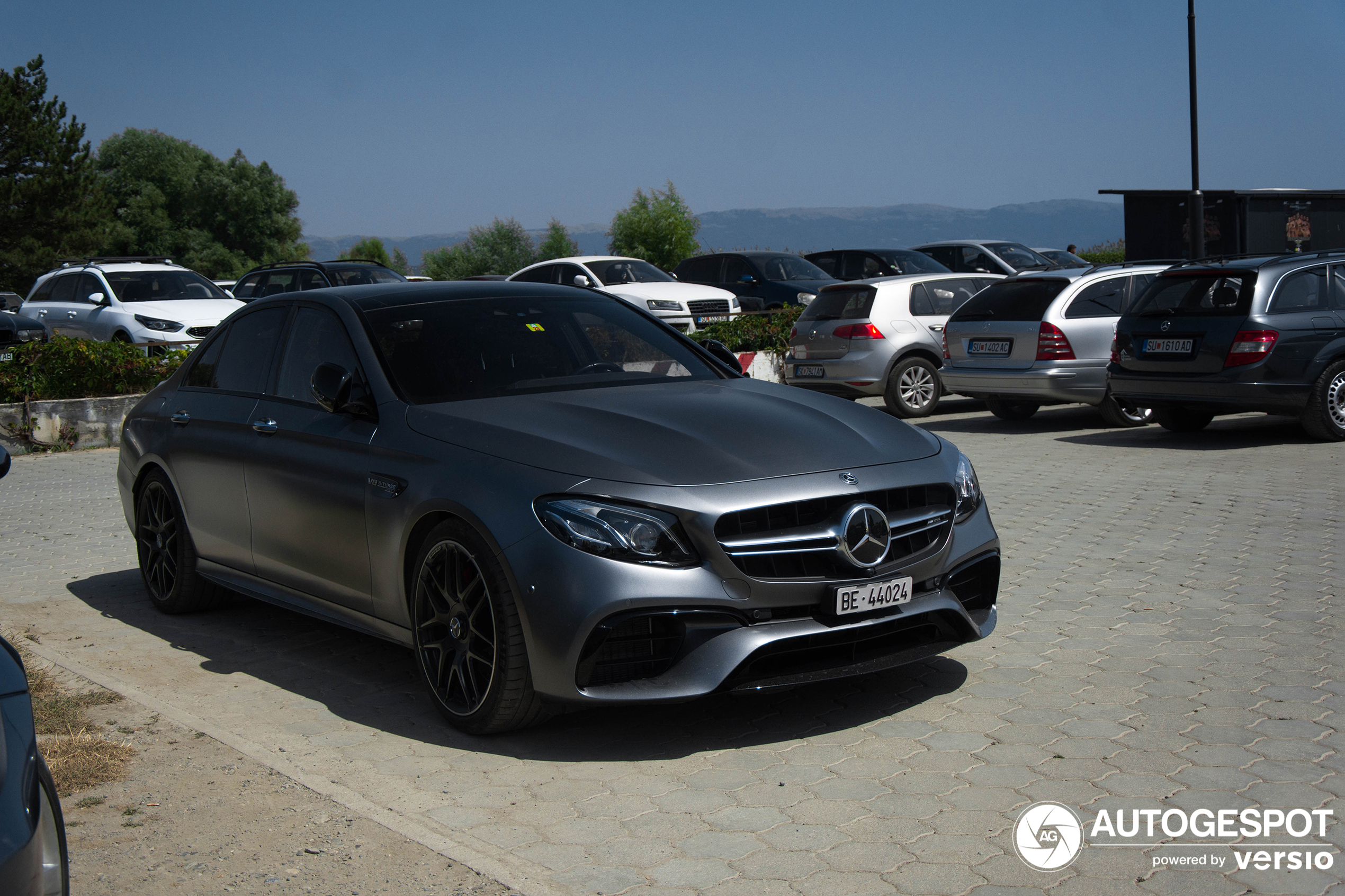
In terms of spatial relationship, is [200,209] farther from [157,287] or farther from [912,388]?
[912,388]

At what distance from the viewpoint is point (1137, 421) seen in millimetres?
13859

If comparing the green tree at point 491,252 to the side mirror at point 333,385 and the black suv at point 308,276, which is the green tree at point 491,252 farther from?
the side mirror at point 333,385

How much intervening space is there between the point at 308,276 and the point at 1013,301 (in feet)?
40.7

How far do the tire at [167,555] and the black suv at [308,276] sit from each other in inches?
520

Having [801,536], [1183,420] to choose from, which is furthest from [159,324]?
[801,536]

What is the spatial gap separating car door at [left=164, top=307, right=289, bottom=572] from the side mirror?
29.4 inches

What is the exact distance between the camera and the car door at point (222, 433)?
5.84 m

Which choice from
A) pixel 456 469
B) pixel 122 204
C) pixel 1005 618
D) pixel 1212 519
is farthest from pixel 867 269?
pixel 122 204

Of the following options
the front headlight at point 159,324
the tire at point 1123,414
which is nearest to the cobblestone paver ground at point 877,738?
the tire at point 1123,414

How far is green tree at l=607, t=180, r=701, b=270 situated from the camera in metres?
55.4

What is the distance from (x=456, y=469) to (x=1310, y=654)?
3611 mm

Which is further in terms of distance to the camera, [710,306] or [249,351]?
[710,306]

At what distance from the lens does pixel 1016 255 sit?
2441cm

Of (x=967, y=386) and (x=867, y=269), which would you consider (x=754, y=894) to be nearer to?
(x=967, y=386)
